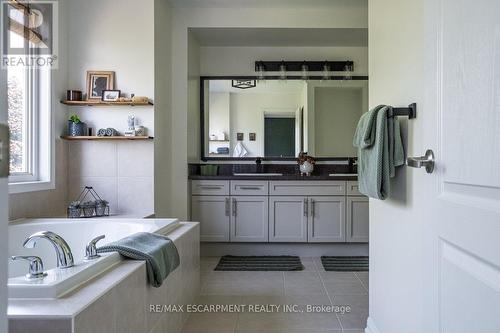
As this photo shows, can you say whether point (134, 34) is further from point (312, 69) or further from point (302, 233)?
point (302, 233)

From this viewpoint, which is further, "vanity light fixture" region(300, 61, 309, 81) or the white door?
"vanity light fixture" region(300, 61, 309, 81)

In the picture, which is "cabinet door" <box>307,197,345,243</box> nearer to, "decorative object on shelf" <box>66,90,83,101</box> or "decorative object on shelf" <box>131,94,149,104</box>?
"decorative object on shelf" <box>131,94,149,104</box>

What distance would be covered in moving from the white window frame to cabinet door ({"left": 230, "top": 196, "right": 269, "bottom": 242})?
1745mm

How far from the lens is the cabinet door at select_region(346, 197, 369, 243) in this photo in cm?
366

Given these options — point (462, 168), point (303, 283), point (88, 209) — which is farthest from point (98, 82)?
point (462, 168)

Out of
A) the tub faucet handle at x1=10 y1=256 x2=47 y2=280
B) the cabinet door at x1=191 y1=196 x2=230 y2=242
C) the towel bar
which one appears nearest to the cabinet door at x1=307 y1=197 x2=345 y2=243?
the cabinet door at x1=191 y1=196 x2=230 y2=242

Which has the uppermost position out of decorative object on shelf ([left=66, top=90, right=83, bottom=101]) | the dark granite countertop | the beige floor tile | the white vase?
decorative object on shelf ([left=66, top=90, right=83, bottom=101])

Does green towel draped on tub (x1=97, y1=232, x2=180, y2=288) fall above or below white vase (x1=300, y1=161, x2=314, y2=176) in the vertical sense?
below

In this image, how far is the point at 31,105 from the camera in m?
2.75

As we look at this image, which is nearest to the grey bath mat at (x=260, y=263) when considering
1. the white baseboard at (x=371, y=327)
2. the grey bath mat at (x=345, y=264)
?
the grey bath mat at (x=345, y=264)

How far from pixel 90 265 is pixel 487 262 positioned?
1.32 meters

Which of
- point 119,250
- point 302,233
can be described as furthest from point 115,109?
point 302,233

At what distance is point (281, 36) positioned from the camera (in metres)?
3.80

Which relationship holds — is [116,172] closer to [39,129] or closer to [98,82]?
[39,129]
